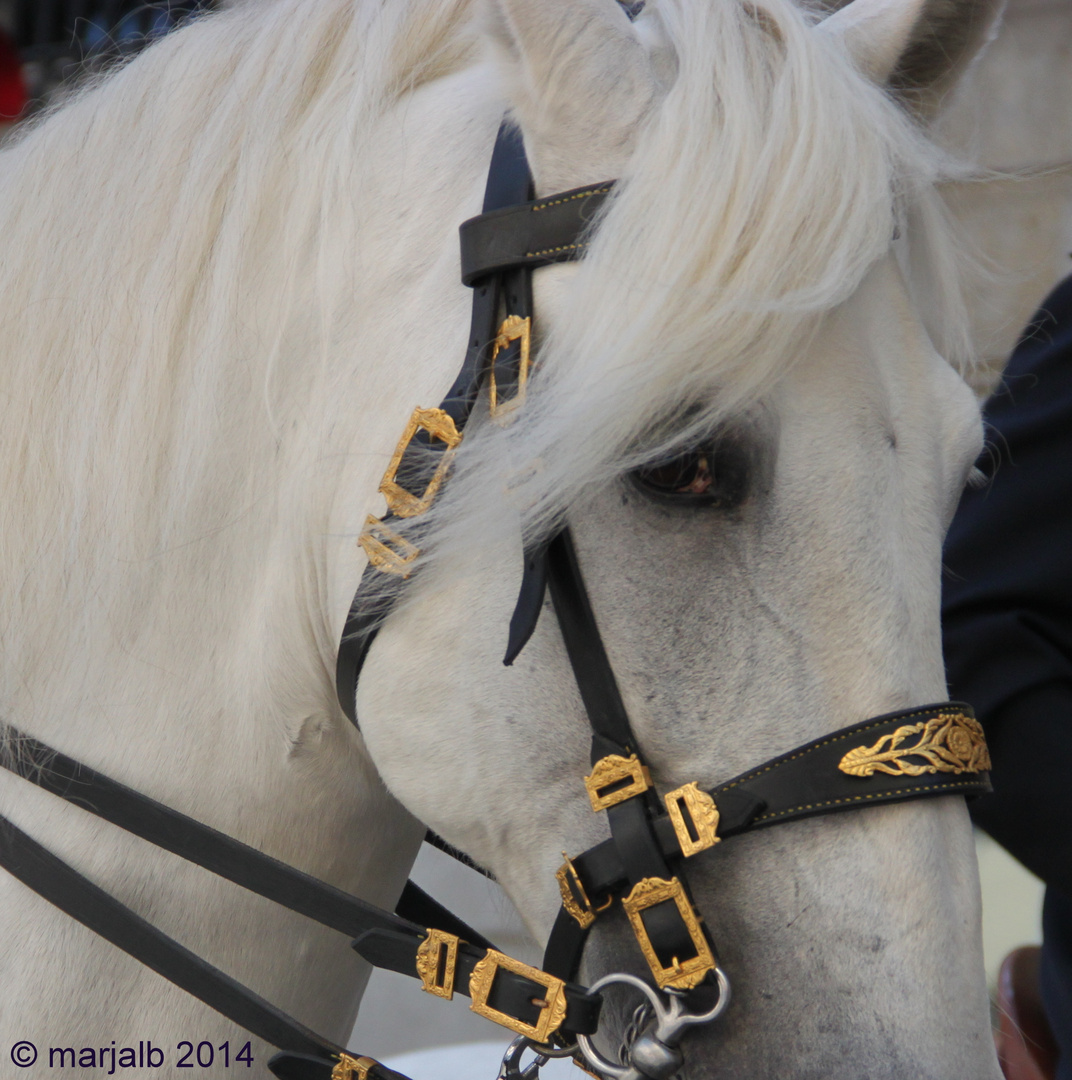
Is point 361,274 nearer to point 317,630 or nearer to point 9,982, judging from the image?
point 317,630

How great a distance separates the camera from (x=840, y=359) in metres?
0.68

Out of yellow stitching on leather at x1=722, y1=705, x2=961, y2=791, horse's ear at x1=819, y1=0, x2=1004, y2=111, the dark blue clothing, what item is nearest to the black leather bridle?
yellow stitching on leather at x1=722, y1=705, x2=961, y2=791

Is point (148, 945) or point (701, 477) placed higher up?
point (701, 477)

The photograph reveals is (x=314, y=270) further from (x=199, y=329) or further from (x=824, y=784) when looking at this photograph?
(x=824, y=784)

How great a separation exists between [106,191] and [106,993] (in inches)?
25.8

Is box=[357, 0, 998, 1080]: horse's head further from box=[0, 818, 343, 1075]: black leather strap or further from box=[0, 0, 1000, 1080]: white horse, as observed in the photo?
box=[0, 818, 343, 1075]: black leather strap

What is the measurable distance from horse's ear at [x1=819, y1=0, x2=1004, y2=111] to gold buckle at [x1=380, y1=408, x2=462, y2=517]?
44 cm

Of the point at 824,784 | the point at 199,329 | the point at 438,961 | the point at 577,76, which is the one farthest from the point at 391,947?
the point at 577,76

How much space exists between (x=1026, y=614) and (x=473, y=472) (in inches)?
26.7

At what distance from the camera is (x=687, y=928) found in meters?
0.66

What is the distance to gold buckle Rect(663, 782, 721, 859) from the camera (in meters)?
0.65

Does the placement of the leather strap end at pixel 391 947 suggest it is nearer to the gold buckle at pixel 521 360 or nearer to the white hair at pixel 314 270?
the white hair at pixel 314 270

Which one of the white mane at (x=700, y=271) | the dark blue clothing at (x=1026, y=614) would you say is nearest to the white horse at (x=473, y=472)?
the white mane at (x=700, y=271)

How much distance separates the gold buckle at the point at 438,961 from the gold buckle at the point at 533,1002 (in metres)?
0.02
